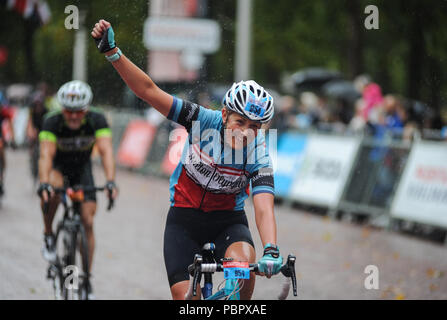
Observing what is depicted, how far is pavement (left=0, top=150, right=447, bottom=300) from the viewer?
815cm

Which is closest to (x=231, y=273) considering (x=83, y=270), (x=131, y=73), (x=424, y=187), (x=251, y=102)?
(x=251, y=102)

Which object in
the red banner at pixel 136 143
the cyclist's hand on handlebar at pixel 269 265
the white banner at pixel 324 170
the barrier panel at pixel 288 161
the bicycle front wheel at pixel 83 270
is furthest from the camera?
the red banner at pixel 136 143

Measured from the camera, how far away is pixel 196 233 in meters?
4.98

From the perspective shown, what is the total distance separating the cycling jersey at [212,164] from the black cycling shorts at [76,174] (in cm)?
276

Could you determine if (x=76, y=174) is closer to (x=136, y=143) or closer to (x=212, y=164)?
(x=212, y=164)

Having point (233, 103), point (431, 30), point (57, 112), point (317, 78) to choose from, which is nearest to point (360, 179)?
point (57, 112)

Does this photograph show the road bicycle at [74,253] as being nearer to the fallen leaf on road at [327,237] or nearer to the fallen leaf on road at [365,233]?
the fallen leaf on road at [327,237]

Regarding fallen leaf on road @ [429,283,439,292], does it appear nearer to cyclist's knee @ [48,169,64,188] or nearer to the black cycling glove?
cyclist's knee @ [48,169,64,188]

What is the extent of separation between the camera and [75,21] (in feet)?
22.7

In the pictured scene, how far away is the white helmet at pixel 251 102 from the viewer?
4621 mm

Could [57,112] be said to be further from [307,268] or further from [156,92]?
[307,268]

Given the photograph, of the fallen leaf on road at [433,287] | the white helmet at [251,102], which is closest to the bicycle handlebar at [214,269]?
the white helmet at [251,102]

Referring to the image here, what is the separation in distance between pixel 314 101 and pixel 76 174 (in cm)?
1529

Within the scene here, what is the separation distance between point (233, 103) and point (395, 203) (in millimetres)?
8268
